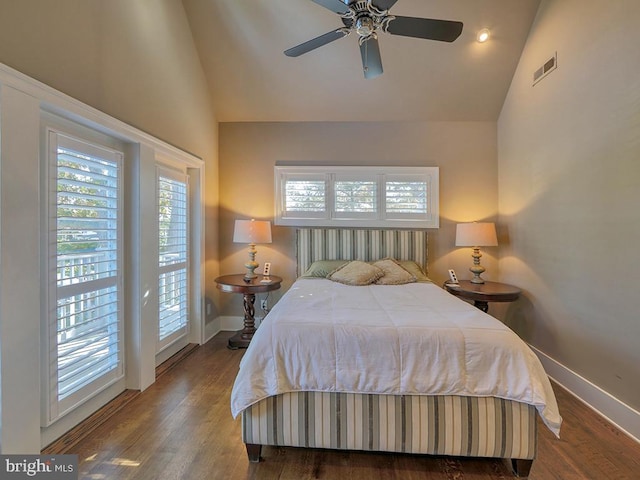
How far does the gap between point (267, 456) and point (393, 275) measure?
6.75 feet

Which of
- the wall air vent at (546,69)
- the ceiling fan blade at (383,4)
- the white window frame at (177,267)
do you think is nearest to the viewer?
the ceiling fan blade at (383,4)

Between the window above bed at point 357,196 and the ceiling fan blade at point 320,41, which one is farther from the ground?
the ceiling fan blade at point 320,41

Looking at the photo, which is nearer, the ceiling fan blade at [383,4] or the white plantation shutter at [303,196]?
the ceiling fan blade at [383,4]

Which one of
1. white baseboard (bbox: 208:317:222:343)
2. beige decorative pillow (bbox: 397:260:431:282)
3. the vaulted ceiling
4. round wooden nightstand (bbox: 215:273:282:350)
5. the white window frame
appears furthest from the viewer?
white baseboard (bbox: 208:317:222:343)

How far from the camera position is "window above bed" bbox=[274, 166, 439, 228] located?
3844mm

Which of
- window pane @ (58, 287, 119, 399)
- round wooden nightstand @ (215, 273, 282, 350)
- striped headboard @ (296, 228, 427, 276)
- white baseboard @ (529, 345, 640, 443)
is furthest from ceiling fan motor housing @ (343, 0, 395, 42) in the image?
white baseboard @ (529, 345, 640, 443)

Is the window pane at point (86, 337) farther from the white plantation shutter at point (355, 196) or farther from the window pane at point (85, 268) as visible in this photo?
the white plantation shutter at point (355, 196)

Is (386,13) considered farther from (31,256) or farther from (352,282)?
(31,256)

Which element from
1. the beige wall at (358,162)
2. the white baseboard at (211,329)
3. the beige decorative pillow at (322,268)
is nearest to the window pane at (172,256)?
the white baseboard at (211,329)

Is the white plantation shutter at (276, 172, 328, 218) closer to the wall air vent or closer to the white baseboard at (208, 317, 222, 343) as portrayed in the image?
the white baseboard at (208, 317, 222, 343)

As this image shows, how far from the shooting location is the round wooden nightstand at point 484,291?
3016 mm

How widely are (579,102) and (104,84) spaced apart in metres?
3.74

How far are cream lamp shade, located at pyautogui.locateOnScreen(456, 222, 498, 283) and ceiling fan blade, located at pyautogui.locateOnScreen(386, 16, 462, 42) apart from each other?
6.71ft

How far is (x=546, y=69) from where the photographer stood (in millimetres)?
2832
